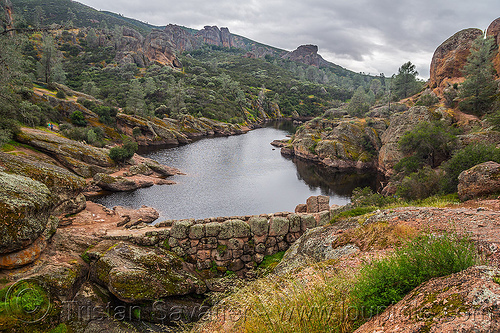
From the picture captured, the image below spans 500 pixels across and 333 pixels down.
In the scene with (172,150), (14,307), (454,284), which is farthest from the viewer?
(172,150)

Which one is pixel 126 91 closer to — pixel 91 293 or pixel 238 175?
pixel 238 175

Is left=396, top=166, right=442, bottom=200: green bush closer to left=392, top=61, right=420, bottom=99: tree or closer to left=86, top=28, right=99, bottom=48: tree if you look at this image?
left=392, top=61, right=420, bottom=99: tree

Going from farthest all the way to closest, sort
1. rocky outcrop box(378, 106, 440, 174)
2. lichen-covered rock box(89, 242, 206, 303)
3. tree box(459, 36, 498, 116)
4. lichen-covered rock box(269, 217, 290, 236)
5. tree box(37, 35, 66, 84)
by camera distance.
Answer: tree box(37, 35, 66, 84), rocky outcrop box(378, 106, 440, 174), tree box(459, 36, 498, 116), lichen-covered rock box(269, 217, 290, 236), lichen-covered rock box(89, 242, 206, 303)

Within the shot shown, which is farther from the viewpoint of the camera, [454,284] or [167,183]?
[167,183]

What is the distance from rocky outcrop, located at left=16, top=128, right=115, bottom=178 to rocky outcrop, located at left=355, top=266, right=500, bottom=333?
36.8m

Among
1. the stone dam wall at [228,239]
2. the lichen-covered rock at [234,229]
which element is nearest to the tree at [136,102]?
the stone dam wall at [228,239]

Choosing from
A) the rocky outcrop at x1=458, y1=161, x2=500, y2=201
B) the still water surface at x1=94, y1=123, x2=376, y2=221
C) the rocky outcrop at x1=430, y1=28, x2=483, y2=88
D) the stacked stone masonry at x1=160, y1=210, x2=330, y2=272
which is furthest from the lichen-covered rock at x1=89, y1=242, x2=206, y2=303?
the rocky outcrop at x1=430, y1=28, x2=483, y2=88

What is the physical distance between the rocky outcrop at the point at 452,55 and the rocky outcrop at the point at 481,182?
148ft

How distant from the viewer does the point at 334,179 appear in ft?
147

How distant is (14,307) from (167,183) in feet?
89.3

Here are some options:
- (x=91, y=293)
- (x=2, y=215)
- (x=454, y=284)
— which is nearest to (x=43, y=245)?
(x=2, y=215)

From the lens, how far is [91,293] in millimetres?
13094

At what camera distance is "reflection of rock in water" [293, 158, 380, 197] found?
39.7 meters

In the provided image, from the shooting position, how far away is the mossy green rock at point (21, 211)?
11703 mm
